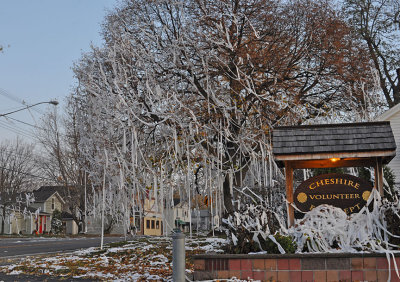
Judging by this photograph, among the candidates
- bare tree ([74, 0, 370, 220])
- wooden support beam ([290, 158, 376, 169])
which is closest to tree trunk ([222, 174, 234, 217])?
bare tree ([74, 0, 370, 220])

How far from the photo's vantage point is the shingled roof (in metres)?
8.73

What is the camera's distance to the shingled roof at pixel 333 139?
8727 millimetres

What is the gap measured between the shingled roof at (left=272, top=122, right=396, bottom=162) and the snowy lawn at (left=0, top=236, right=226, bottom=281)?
2.94 m

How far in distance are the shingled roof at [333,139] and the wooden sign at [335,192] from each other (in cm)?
57

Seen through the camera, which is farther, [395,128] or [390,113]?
[395,128]

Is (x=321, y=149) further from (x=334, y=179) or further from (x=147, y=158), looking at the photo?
(x=147, y=158)

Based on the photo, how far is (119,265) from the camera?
404 inches

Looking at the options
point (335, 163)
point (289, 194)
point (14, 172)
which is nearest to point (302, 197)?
point (289, 194)

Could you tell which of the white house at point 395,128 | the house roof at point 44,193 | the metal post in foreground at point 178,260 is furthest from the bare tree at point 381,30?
the house roof at point 44,193

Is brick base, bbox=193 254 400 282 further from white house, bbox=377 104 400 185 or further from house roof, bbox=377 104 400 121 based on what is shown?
white house, bbox=377 104 400 185

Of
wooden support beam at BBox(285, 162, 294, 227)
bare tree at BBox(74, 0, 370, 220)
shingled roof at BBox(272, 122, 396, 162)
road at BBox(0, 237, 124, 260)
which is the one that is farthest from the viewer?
road at BBox(0, 237, 124, 260)

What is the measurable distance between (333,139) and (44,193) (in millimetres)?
56006

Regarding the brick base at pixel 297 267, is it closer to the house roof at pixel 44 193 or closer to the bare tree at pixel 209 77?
the bare tree at pixel 209 77

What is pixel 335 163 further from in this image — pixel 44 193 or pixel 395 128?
pixel 44 193
